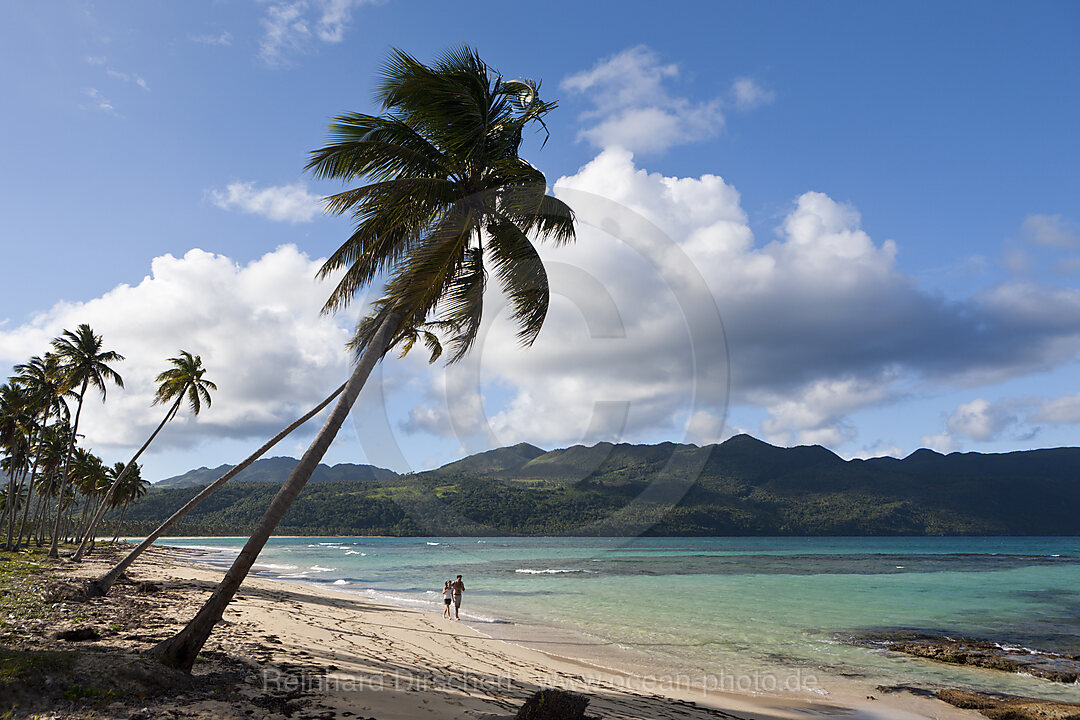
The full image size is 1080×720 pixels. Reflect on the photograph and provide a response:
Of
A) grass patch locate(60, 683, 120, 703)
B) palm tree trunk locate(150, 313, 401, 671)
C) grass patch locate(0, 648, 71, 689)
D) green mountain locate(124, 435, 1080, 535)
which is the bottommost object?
green mountain locate(124, 435, 1080, 535)

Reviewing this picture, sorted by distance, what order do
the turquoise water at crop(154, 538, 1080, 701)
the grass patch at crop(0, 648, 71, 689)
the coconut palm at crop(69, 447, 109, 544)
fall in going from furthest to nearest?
the coconut palm at crop(69, 447, 109, 544) < the turquoise water at crop(154, 538, 1080, 701) < the grass patch at crop(0, 648, 71, 689)

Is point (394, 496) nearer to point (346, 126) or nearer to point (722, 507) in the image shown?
point (722, 507)

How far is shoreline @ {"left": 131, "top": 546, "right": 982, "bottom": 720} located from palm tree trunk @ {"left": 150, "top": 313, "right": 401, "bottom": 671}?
1.23 m

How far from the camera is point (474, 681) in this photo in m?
9.18

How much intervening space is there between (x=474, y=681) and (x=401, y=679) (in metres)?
1.32

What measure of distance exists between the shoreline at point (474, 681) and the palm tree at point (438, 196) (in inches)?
142

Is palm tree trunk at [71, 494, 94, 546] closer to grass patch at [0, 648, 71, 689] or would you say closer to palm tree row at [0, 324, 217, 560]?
palm tree row at [0, 324, 217, 560]

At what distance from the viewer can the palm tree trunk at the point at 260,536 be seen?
6.07 metres

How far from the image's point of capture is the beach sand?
20.5 feet

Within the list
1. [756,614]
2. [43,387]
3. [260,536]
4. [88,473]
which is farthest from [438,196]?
[88,473]

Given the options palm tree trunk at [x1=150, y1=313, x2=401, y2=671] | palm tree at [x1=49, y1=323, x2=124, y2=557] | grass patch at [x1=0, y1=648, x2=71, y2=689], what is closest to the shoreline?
palm tree trunk at [x1=150, y1=313, x2=401, y2=671]

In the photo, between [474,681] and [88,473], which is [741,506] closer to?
[88,473]

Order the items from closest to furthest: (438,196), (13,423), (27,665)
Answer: (27,665) < (438,196) < (13,423)

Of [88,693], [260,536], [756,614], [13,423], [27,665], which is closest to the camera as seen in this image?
[88,693]
